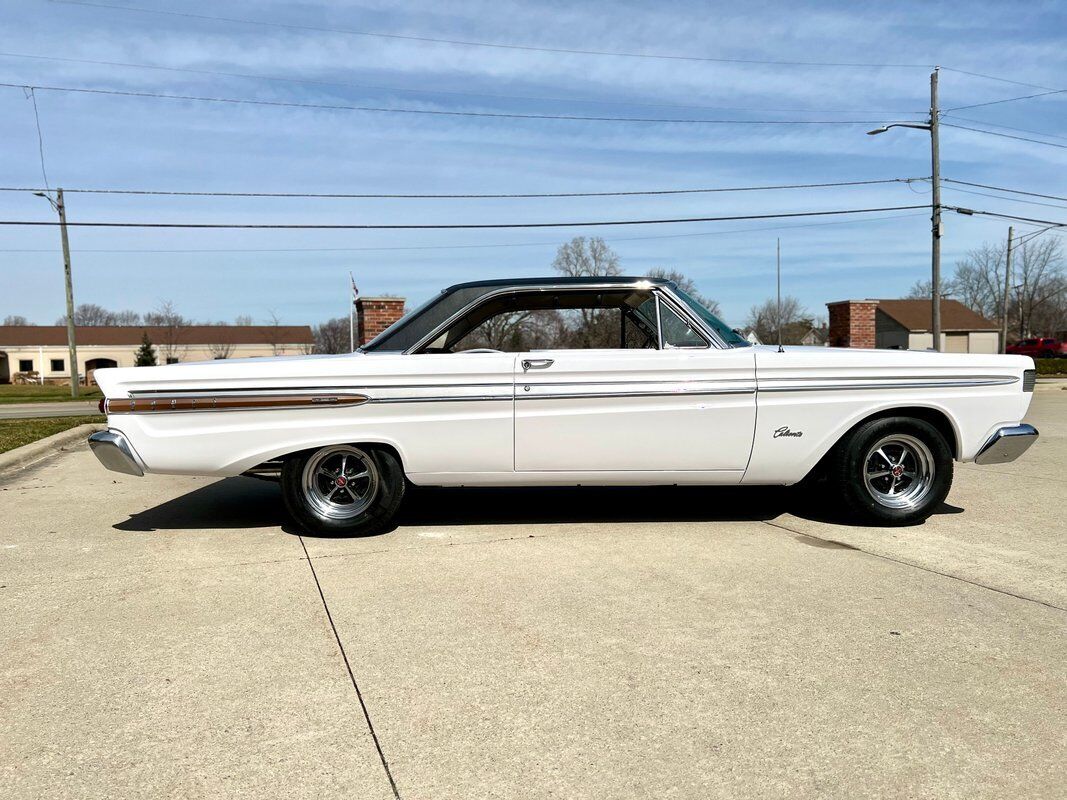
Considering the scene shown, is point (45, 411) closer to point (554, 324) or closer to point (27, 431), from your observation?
point (27, 431)

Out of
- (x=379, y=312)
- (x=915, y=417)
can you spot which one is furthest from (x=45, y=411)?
(x=915, y=417)

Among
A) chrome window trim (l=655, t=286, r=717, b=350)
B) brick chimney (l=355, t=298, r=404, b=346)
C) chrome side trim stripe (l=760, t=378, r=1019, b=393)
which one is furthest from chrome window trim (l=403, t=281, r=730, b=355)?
brick chimney (l=355, t=298, r=404, b=346)

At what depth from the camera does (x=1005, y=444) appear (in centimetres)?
545

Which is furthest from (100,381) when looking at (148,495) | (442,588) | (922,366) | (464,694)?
(922,366)

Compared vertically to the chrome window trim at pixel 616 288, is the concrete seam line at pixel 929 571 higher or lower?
lower

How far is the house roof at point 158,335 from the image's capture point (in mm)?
71688

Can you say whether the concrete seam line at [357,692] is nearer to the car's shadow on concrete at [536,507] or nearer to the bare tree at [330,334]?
the car's shadow on concrete at [536,507]

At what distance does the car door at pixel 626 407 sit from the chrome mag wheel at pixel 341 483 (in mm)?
1000

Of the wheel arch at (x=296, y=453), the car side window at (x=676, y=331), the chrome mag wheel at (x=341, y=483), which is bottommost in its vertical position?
the chrome mag wheel at (x=341, y=483)

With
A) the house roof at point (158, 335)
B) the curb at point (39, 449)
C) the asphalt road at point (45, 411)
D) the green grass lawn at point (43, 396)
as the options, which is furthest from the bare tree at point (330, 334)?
the curb at point (39, 449)

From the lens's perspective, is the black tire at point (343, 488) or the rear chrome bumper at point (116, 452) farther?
the black tire at point (343, 488)

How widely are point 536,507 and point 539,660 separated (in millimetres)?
3043

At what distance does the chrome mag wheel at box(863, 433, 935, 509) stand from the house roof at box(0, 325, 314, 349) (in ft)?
228

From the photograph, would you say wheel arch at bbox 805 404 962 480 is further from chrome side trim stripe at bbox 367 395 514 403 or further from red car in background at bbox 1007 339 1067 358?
red car in background at bbox 1007 339 1067 358
